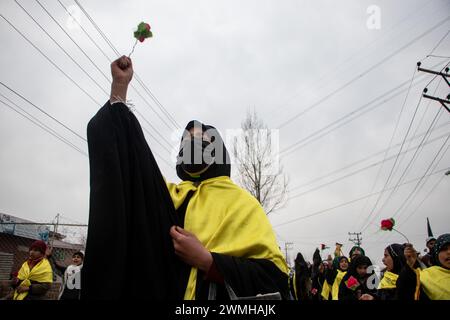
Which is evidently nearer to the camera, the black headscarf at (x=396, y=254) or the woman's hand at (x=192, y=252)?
the woman's hand at (x=192, y=252)

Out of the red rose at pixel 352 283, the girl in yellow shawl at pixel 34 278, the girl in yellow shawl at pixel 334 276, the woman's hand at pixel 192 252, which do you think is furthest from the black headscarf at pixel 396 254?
the girl in yellow shawl at pixel 34 278

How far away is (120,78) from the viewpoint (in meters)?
1.50

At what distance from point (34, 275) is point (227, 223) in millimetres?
5409

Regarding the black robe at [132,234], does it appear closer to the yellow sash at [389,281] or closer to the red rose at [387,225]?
the red rose at [387,225]

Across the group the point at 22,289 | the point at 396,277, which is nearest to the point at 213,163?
the point at 396,277

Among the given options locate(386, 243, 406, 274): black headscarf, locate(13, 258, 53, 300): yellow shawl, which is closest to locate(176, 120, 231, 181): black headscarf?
locate(386, 243, 406, 274): black headscarf

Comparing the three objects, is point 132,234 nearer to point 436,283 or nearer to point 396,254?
point 436,283

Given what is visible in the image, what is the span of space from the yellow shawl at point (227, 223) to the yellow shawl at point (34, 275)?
5.08 meters

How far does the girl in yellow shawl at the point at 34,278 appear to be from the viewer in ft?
17.1

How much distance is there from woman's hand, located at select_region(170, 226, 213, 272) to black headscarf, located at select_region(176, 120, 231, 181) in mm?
553
